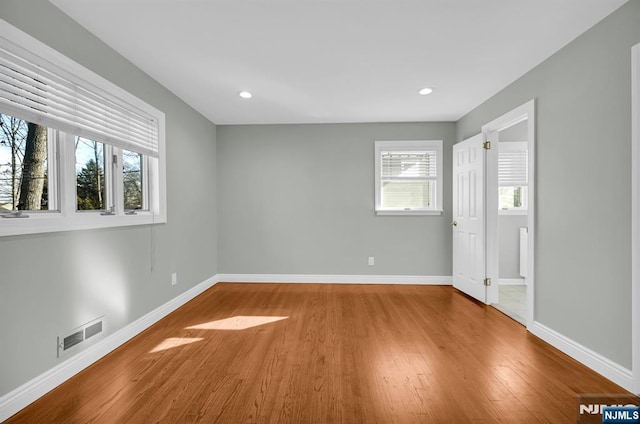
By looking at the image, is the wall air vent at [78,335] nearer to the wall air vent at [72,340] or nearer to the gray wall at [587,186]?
the wall air vent at [72,340]

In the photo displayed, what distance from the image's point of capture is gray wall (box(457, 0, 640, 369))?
1.92 metres

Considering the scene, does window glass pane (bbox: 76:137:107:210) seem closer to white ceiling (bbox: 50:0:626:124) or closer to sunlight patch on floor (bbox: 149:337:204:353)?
white ceiling (bbox: 50:0:626:124)

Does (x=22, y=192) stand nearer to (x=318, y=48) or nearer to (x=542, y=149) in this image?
(x=318, y=48)

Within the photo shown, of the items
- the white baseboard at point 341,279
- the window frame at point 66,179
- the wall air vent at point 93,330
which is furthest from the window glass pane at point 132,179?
the white baseboard at point 341,279

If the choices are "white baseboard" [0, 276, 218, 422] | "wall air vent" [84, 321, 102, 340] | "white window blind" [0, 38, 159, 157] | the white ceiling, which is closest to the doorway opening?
the white ceiling

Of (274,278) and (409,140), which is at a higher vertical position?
(409,140)

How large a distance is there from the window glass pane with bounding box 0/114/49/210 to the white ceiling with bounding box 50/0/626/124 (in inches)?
35.3

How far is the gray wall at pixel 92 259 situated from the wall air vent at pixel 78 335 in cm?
5

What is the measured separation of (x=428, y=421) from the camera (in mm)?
1588

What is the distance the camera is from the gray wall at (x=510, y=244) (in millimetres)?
4496

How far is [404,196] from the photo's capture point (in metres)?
4.62

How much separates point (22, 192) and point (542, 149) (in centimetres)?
410

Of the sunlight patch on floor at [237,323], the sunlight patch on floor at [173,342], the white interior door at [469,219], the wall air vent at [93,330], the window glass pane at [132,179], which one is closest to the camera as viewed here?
the wall air vent at [93,330]

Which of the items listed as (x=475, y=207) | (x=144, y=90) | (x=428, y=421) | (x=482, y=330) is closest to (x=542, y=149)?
(x=475, y=207)
